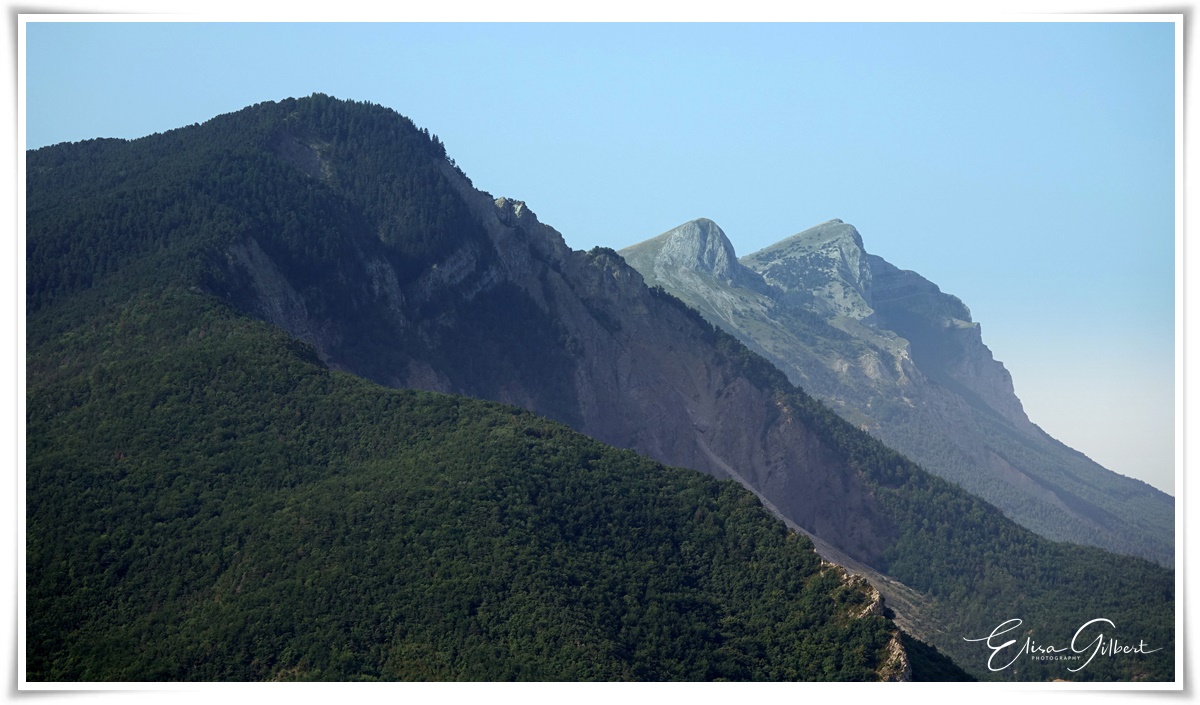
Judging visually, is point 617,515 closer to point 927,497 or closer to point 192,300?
point 192,300

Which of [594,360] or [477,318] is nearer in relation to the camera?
[477,318]

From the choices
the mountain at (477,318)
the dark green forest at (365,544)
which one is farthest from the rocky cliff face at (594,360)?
the dark green forest at (365,544)
